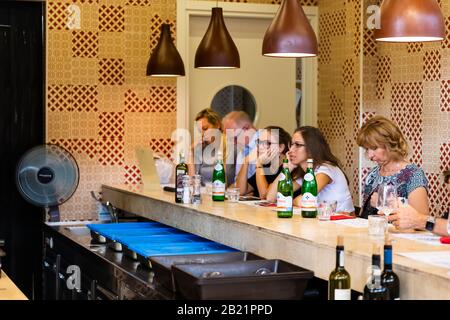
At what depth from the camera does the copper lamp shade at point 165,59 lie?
7027 mm

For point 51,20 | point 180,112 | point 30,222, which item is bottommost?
point 30,222

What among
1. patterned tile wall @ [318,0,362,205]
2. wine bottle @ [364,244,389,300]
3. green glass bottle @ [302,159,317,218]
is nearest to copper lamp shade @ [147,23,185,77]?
patterned tile wall @ [318,0,362,205]

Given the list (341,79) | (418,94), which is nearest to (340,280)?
(418,94)

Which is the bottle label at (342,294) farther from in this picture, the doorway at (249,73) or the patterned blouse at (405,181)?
the doorway at (249,73)

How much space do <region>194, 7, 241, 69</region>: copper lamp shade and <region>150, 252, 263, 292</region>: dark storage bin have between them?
2.60 meters

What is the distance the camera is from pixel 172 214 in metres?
5.61

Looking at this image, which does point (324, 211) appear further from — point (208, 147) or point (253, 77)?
point (253, 77)

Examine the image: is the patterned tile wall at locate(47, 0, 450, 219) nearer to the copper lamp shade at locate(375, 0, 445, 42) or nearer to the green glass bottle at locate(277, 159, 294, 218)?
the green glass bottle at locate(277, 159, 294, 218)

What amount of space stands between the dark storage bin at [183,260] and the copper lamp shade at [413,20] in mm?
1273

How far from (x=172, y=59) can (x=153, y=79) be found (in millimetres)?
698

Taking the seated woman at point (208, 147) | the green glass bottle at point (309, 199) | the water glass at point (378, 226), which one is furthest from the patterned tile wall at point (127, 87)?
the water glass at point (378, 226)

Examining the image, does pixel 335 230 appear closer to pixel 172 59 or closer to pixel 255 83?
pixel 172 59

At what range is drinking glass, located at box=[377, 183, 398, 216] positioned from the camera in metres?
3.86

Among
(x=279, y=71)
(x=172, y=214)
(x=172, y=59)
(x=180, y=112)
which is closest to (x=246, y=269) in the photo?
(x=172, y=214)
